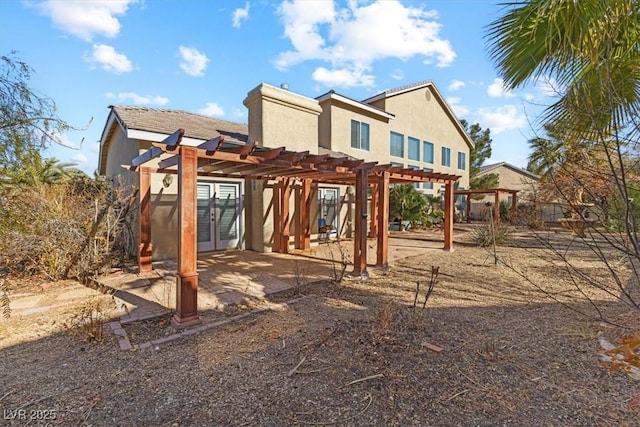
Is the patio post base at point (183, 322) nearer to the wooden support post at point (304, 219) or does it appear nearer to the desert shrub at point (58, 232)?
the desert shrub at point (58, 232)

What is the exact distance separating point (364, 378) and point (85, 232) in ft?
22.5

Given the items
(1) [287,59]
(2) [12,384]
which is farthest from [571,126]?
(1) [287,59]

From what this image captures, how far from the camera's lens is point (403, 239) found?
1388cm

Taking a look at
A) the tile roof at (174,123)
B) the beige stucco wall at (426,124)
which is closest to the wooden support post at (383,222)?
the tile roof at (174,123)

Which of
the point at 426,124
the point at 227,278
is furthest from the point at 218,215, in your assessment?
the point at 426,124

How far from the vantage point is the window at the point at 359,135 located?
15133 millimetres

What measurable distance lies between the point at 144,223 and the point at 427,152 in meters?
18.0

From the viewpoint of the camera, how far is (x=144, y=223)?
740 centimetres

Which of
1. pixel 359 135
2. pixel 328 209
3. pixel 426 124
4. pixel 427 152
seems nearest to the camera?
pixel 328 209

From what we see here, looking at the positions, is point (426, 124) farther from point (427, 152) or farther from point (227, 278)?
point (227, 278)

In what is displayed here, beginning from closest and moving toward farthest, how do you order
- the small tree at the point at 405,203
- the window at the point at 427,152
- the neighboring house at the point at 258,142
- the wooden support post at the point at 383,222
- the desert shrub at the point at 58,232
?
the desert shrub at the point at 58,232 → the wooden support post at the point at 383,222 → the neighboring house at the point at 258,142 → the small tree at the point at 405,203 → the window at the point at 427,152

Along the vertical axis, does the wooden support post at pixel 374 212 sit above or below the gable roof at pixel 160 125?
below

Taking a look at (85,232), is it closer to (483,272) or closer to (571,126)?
(571,126)

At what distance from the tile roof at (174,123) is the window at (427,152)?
12392 mm
